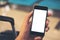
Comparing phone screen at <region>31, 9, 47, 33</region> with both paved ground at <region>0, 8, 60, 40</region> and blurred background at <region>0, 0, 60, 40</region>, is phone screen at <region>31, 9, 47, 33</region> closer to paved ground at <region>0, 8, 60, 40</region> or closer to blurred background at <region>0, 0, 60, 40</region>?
paved ground at <region>0, 8, 60, 40</region>

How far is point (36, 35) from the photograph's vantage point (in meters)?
1.14

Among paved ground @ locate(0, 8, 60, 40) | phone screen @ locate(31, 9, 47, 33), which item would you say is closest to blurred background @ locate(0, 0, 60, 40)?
paved ground @ locate(0, 8, 60, 40)

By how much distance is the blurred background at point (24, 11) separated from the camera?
8.74 feet

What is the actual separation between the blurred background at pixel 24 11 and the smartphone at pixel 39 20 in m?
1.29

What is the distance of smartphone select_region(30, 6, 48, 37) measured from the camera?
1156mm

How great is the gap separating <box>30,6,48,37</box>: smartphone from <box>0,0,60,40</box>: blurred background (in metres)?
1.29

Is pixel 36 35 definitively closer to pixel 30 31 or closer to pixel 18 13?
pixel 30 31

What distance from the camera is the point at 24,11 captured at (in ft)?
11.3

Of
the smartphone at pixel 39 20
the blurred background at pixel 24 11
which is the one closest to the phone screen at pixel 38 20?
the smartphone at pixel 39 20

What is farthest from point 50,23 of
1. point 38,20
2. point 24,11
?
point 38,20

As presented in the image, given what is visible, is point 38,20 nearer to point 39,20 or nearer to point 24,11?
point 39,20

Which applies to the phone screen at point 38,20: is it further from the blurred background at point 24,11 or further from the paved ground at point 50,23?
the blurred background at point 24,11

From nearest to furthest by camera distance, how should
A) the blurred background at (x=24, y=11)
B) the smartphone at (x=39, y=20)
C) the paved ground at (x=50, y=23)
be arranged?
the smartphone at (x=39, y=20) < the paved ground at (x=50, y=23) < the blurred background at (x=24, y=11)

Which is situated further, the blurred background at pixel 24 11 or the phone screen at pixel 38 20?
the blurred background at pixel 24 11
